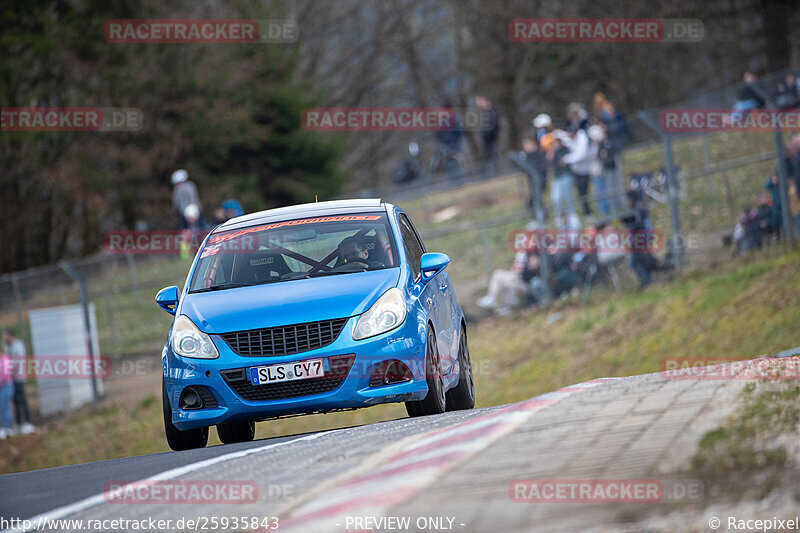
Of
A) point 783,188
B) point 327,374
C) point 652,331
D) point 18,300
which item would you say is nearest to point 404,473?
point 327,374

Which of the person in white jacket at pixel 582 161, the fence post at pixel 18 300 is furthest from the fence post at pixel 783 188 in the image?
the fence post at pixel 18 300

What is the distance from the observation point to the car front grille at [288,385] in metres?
8.37

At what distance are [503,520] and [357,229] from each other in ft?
17.8

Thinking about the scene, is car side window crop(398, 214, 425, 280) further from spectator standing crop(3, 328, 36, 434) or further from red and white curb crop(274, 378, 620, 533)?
spectator standing crop(3, 328, 36, 434)

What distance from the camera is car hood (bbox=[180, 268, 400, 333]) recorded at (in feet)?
27.7

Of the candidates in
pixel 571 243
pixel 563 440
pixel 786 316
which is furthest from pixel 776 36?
pixel 563 440

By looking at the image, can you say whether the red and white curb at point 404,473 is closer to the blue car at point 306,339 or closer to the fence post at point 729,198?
the blue car at point 306,339

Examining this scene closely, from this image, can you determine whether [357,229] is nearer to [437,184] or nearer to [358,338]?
[358,338]

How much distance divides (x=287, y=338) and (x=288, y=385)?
0.33 meters

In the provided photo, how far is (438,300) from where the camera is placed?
9758 millimetres

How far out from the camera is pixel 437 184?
115 ft

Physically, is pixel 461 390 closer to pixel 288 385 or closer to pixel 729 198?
pixel 288 385

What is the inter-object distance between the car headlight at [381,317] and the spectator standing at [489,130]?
78.1ft

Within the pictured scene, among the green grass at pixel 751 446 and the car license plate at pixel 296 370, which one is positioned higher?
the car license plate at pixel 296 370
